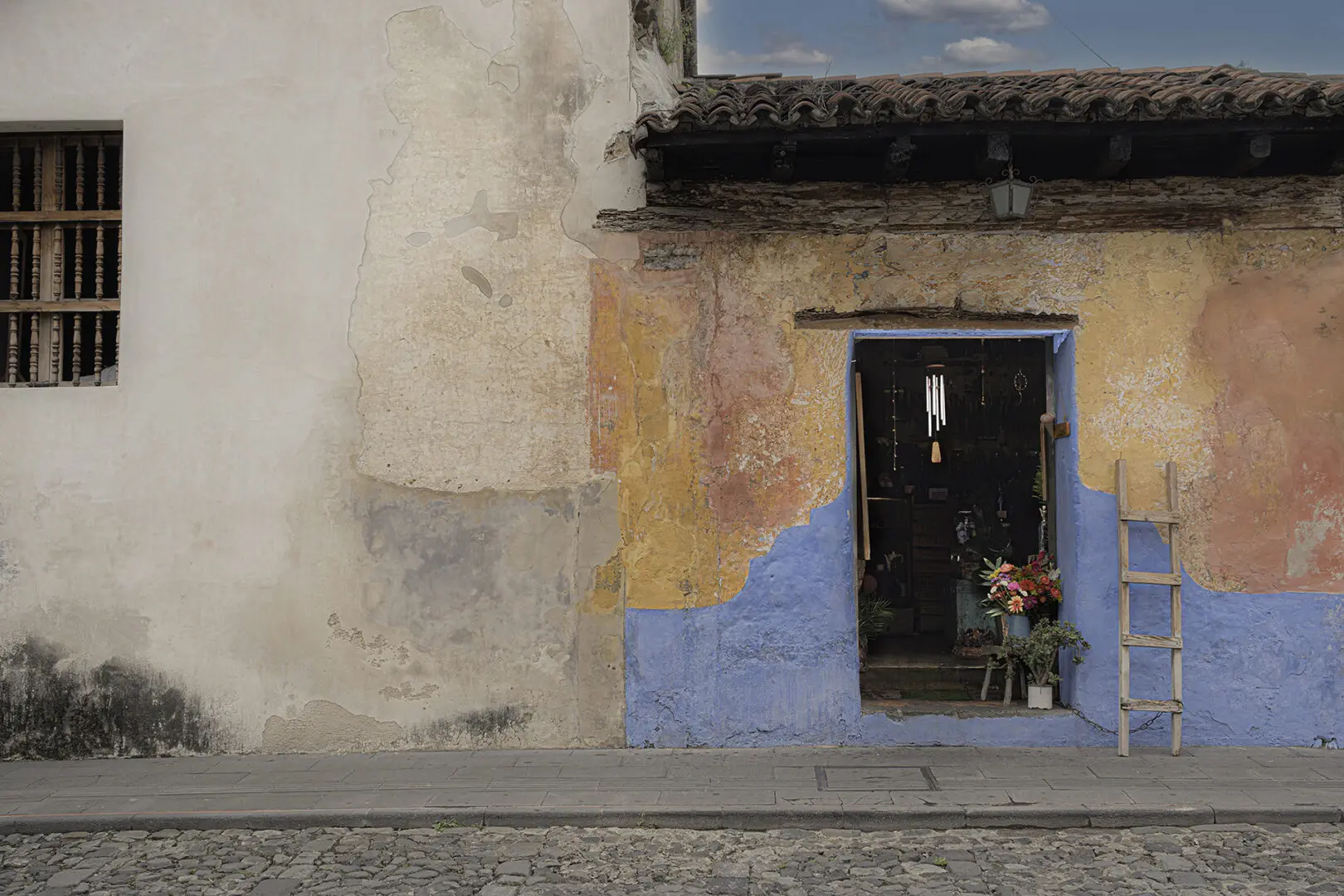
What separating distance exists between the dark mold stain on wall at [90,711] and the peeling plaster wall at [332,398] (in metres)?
0.02

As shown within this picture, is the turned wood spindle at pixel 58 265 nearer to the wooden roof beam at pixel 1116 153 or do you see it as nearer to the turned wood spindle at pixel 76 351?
the turned wood spindle at pixel 76 351

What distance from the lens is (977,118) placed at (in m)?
6.82

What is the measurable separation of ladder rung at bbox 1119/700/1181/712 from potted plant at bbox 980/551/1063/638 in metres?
0.99

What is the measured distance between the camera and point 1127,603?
732 centimetres

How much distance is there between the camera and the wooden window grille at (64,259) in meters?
7.96

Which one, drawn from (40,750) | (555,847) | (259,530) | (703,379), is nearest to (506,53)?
(703,379)

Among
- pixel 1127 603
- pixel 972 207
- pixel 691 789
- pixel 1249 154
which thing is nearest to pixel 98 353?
pixel 691 789

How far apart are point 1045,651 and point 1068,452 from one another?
1398 millimetres

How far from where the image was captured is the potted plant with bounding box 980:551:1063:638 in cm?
801

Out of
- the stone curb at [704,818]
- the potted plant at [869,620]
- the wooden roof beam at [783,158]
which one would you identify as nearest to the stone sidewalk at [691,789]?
the stone curb at [704,818]

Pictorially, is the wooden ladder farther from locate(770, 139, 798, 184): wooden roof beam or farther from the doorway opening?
the doorway opening

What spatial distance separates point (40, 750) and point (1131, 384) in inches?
313

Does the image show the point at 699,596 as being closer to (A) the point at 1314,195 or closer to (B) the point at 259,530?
(B) the point at 259,530

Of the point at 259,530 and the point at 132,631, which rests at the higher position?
the point at 259,530
